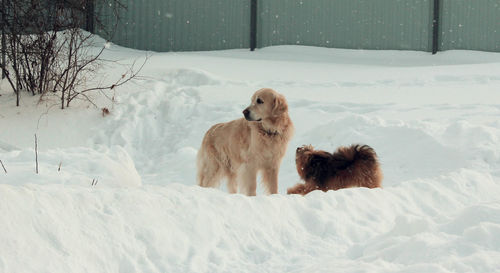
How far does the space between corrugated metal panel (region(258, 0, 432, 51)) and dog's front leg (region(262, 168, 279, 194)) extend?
985cm

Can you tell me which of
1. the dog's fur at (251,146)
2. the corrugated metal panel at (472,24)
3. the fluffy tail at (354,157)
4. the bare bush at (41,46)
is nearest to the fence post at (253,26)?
the corrugated metal panel at (472,24)

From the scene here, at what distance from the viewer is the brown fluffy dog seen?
6.43m

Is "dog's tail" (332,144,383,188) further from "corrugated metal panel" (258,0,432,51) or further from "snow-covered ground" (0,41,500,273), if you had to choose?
"corrugated metal panel" (258,0,432,51)

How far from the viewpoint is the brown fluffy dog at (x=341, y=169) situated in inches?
253

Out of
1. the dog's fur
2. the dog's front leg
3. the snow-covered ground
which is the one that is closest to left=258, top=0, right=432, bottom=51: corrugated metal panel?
the snow-covered ground

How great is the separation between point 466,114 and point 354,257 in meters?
6.88

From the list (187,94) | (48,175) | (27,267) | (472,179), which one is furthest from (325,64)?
(27,267)

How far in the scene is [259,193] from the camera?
7.52 metres

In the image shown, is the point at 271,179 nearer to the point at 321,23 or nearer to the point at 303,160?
the point at 303,160

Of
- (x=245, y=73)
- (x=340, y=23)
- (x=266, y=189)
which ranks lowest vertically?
(x=266, y=189)

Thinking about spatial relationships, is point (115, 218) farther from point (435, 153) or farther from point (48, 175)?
point (435, 153)

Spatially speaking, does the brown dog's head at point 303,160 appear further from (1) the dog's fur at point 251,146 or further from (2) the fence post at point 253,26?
(2) the fence post at point 253,26

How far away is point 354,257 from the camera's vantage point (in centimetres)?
411

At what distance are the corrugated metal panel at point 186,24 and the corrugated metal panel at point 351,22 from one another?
60 centimetres
